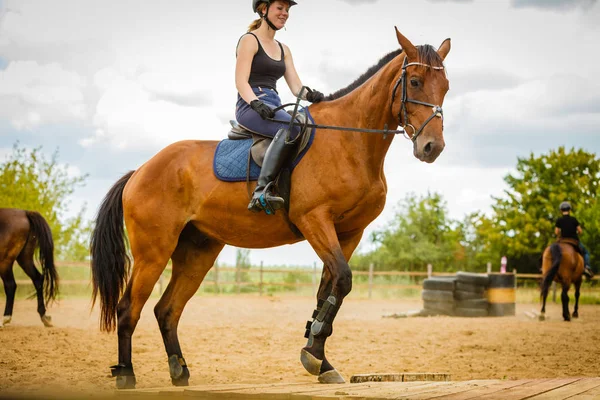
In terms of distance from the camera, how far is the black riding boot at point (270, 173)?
4.85 metres

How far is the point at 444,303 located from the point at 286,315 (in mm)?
4098

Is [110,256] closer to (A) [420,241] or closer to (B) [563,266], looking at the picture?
(B) [563,266]

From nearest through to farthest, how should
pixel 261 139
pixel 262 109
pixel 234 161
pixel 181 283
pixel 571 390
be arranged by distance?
pixel 571 390 → pixel 262 109 → pixel 261 139 → pixel 234 161 → pixel 181 283

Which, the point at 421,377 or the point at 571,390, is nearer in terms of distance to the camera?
the point at 571,390

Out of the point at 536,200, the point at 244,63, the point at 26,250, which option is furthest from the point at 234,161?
the point at 536,200

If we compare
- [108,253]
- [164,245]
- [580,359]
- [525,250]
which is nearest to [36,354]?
[108,253]

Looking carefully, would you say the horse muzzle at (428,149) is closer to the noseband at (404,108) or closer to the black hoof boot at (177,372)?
the noseband at (404,108)

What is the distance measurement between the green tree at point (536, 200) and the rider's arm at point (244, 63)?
114ft

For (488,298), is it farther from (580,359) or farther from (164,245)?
(164,245)

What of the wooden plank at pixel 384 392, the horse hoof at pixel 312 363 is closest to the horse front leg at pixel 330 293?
the horse hoof at pixel 312 363

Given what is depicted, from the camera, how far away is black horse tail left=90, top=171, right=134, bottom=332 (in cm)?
604

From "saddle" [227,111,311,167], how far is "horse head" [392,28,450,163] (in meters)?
0.74

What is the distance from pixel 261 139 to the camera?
17.2 ft

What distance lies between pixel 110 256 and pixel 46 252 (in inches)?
239
